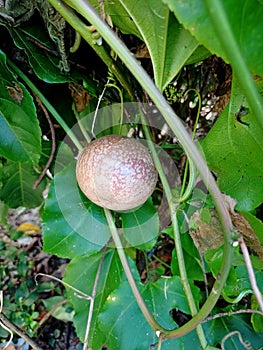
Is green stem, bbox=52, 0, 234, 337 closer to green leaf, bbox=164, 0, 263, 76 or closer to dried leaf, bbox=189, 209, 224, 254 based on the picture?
green leaf, bbox=164, 0, 263, 76

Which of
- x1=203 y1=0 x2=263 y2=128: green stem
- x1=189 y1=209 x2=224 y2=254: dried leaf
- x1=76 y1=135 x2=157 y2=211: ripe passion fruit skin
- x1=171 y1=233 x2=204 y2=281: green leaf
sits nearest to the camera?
x1=203 y1=0 x2=263 y2=128: green stem

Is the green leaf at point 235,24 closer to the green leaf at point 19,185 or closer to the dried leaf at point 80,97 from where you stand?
the dried leaf at point 80,97

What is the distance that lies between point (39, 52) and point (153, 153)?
219mm

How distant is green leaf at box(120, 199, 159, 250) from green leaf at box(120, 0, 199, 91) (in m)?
0.25

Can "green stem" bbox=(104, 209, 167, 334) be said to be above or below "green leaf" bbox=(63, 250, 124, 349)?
above

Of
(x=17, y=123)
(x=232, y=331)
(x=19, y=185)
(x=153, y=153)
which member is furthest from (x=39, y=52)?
(x=232, y=331)

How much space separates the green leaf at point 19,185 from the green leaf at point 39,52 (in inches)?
14.2

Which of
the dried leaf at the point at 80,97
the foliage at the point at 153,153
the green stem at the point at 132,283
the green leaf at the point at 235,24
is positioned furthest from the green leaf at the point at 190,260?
the green leaf at the point at 235,24

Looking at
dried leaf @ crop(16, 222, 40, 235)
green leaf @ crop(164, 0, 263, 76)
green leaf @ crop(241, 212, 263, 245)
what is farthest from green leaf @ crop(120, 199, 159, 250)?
dried leaf @ crop(16, 222, 40, 235)

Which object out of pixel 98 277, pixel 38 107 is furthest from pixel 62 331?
pixel 38 107

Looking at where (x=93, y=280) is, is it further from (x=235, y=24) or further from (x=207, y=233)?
(x=235, y=24)

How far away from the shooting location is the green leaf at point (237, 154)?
547mm

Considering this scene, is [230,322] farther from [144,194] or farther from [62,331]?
[62,331]

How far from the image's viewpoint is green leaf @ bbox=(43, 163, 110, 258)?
67 centimetres
